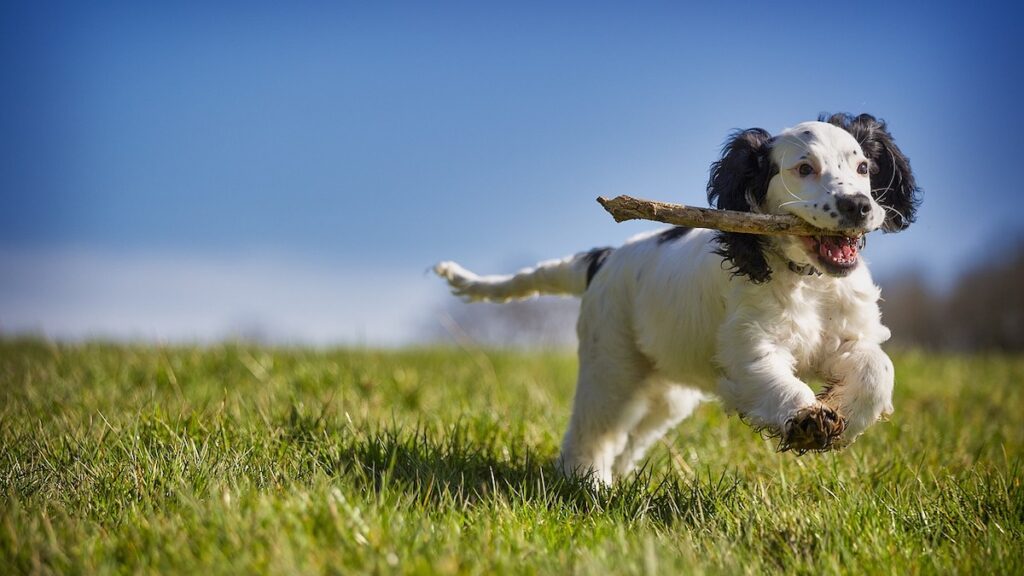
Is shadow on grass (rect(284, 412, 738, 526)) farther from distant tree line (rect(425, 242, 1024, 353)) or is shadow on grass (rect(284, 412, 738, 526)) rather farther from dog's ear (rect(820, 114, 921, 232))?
distant tree line (rect(425, 242, 1024, 353))

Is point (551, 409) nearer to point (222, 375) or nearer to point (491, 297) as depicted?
point (491, 297)

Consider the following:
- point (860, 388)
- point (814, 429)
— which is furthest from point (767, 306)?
point (814, 429)

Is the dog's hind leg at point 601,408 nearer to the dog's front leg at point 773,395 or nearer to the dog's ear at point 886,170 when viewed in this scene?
the dog's front leg at point 773,395

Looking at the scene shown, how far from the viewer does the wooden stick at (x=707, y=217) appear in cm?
353

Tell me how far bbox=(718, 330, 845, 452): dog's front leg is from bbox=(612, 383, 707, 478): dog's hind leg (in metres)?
1.05

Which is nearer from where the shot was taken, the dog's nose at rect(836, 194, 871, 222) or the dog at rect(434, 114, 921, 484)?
the dog's nose at rect(836, 194, 871, 222)

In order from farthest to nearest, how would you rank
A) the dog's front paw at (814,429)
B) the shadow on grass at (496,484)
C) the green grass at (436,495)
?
the shadow on grass at (496,484) < the dog's front paw at (814,429) < the green grass at (436,495)

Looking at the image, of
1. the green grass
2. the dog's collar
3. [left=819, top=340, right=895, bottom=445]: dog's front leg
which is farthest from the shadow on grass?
the dog's collar

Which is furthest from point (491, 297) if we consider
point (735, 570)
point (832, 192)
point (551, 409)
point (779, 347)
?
point (735, 570)

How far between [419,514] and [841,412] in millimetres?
1846

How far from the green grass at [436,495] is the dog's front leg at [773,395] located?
11.6 inches

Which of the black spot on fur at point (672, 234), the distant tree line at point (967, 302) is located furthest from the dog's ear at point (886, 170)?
the distant tree line at point (967, 302)

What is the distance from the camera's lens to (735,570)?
2908 millimetres

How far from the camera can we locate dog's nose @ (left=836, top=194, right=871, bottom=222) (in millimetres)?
3520
